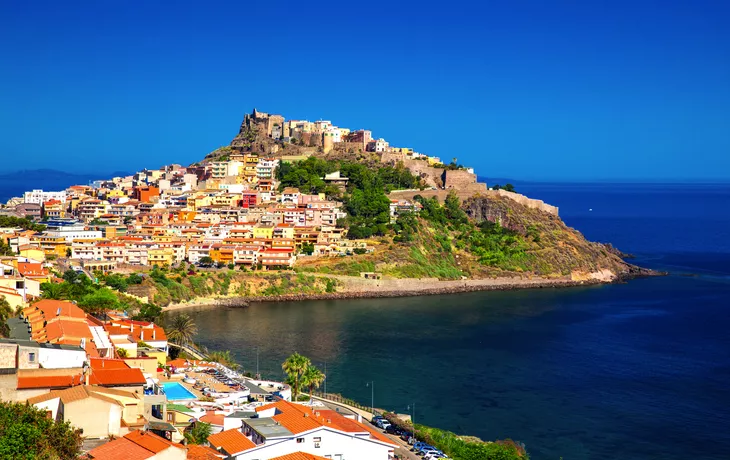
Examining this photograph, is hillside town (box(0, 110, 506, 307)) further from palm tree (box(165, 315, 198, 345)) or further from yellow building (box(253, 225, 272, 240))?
palm tree (box(165, 315, 198, 345))

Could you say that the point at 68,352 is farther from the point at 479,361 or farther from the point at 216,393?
the point at 479,361

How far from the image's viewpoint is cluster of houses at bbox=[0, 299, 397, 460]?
396 inches

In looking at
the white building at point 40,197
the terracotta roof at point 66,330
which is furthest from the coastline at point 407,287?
the white building at point 40,197

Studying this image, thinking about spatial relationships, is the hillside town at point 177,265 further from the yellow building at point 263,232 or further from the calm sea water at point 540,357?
the calm sea water at point 540,357

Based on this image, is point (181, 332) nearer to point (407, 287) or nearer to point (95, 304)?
point (95, 304)

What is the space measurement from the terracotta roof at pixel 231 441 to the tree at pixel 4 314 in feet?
14.1

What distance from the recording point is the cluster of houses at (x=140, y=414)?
10.0m

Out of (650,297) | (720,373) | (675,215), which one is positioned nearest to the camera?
(720,373)

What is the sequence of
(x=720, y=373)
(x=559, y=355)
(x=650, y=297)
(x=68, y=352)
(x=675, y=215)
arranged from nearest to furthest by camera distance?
(x=68, y=352)
(x=720, y=373)
(x=559, y=355)
(x=650, y=297)
(x=675, y=215)

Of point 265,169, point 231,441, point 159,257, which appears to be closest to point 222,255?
point 159,257

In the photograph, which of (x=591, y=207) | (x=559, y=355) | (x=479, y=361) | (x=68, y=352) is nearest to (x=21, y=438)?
(x=68, y=352)

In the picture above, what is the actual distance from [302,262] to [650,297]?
15.7m

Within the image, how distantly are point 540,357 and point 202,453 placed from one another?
Result: 55.7ft

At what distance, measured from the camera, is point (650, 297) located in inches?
1483
